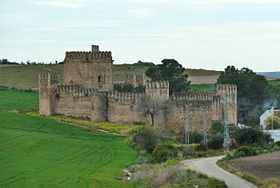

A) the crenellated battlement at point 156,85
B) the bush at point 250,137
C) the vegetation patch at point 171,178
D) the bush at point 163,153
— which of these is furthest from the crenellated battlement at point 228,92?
the vegetation patch at point 171,178

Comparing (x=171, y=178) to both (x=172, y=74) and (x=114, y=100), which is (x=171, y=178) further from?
(x=172, y=74)

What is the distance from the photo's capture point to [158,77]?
98.1m

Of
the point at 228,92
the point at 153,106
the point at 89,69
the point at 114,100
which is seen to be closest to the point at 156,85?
the point at 153,106

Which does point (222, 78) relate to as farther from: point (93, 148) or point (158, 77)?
point (93, 148)

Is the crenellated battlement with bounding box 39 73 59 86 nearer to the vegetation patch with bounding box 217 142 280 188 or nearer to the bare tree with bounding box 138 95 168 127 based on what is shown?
the bare tree with bounding box 138 95 168 127

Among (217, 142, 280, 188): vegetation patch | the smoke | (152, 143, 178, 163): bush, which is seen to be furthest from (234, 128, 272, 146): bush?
the smoke

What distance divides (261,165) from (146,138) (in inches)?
624

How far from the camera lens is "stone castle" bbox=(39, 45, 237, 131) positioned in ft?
242

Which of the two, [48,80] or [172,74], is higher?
[172,74]

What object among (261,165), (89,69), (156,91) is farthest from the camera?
(89,69)

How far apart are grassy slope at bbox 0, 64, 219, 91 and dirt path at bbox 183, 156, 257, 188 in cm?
6681

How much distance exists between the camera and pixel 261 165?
50719 millimetres

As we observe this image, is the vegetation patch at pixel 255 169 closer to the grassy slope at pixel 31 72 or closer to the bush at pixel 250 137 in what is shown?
the bush at pixel 250 137

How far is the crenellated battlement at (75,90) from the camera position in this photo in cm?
7925
